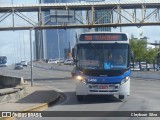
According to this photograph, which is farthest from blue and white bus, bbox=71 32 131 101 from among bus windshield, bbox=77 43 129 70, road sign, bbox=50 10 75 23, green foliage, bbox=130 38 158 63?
green foliage, bbox=130 38 158 63

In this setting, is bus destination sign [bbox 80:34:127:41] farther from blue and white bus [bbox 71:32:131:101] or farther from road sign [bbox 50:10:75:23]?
road sign [bbox 50:10:75:23]

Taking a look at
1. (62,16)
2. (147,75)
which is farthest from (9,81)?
(147,75)

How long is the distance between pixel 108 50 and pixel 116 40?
0.63 m

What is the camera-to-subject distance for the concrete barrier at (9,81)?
1703 inches

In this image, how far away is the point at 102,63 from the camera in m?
21.3

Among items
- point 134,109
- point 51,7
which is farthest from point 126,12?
point 134,109

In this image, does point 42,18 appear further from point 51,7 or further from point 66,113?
point 66,113

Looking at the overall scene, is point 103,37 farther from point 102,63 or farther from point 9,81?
point 9,81

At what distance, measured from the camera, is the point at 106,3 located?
5066 cm

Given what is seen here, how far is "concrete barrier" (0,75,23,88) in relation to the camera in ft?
142

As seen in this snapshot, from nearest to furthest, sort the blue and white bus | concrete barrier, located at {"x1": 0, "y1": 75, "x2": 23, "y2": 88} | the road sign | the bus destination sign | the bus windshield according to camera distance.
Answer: the blue and white bus
the bus windshield
the bus destination sign
concrete barrier, located at {"x1": 0, "y1": 75, "x2": 23, "y2": 88}
the road sign

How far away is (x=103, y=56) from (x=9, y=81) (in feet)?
90.9

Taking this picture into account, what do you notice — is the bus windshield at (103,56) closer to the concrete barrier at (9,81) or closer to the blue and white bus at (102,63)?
the blue and white bus at (102,63)

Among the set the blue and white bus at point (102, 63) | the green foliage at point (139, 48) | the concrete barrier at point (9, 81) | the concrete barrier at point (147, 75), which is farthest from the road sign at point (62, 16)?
the green foliage at point (139, 48)
